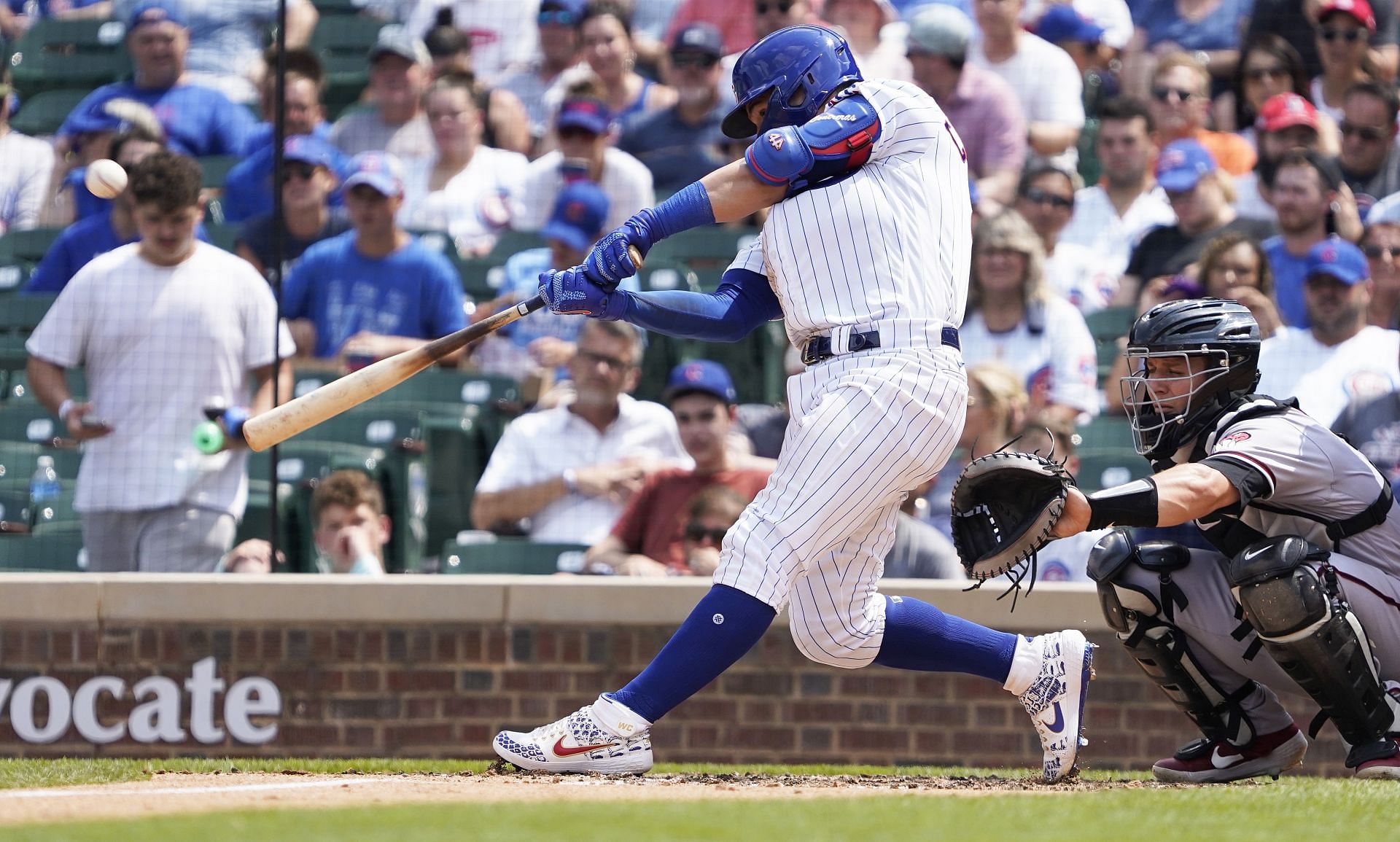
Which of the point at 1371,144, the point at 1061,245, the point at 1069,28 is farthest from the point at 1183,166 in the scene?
the point at 1069,28

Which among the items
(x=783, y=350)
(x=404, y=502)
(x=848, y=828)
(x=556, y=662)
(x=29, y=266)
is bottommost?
(x=848, y=828)

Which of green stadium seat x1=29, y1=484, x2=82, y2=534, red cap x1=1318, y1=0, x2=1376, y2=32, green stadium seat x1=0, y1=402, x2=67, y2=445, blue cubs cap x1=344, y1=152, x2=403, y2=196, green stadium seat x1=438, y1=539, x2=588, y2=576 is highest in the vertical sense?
red cap x1=1318, y1=0, x2=1376, y2=32

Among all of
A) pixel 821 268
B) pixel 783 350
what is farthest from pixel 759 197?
pixel 783 350

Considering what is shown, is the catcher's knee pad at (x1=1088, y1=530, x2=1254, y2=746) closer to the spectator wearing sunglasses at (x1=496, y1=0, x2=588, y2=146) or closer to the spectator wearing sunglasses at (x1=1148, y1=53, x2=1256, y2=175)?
the spectator wearing sunglasses at (x1=1148, y1=53, x2=1256, y2=175)

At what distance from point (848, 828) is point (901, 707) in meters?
2.71

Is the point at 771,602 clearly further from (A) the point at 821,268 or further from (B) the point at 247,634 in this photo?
(B) the point at 247,634

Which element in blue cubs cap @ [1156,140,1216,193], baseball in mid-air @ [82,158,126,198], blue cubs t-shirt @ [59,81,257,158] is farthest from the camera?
blue cubs t-shirt @ [59,81,257,158]

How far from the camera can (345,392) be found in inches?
159

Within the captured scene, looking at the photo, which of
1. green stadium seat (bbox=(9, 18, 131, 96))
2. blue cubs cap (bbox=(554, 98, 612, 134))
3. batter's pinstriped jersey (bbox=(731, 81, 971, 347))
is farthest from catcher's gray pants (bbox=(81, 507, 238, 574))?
green stadium seat (bbox=(9, 18, 131, 96))

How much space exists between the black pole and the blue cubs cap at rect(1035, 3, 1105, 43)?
3.59 m

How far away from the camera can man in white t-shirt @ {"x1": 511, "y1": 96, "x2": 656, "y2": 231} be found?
737 centimetres

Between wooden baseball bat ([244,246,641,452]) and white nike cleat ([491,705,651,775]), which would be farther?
wooden baseball bat ([244,246,641,452])

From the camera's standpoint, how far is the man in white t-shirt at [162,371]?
19.7 feet

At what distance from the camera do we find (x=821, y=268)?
3754mm
